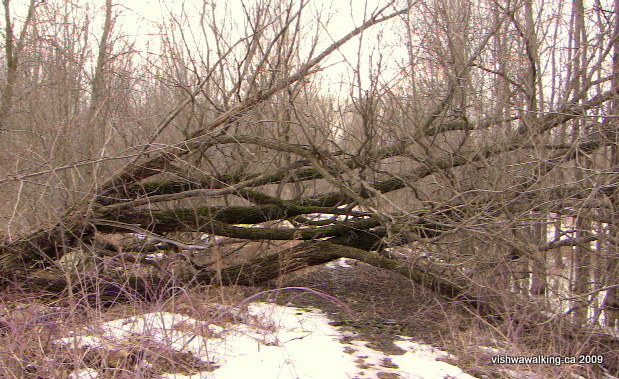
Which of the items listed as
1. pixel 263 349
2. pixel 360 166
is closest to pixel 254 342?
pixel 263 349

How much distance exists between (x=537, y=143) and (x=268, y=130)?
288cm

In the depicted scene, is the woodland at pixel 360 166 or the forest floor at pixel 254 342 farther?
the woodland at pixel 360 166

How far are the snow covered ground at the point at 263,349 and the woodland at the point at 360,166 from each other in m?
0.81

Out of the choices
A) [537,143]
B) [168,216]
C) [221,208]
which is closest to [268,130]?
[221,208]

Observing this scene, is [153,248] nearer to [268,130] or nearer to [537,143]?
[268,130]

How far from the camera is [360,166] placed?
521 centimetres

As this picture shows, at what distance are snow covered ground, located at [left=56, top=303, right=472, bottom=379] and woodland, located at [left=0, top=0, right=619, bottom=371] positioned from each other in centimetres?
81

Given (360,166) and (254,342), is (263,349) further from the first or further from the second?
(360,166)

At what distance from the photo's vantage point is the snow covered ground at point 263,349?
3084mm

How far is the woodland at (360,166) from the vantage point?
4.38 metres

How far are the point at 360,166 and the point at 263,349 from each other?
2.40 m

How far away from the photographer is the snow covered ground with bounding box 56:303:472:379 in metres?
3.08

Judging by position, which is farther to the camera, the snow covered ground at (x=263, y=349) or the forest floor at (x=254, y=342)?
the snow covered ground at (x=263, y=349)

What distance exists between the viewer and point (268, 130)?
5.64 metres
